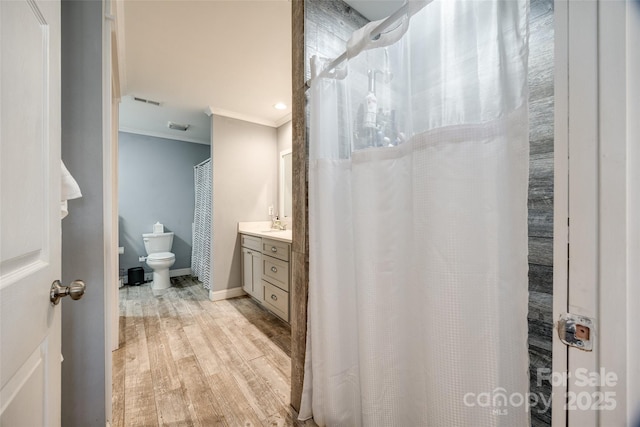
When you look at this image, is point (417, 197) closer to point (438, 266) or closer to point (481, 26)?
point (438, 266)

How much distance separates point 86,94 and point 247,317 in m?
2.26

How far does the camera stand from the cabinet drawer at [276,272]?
231 centimetres

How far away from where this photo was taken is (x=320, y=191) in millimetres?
1172

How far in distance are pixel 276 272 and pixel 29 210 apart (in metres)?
2.03

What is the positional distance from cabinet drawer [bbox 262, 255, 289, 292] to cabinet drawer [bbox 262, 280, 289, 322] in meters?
→ 0.06

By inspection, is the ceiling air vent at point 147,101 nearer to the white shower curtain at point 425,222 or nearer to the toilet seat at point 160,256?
the toilet seat at point 160,256

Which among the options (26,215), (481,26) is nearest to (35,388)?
(26,215)

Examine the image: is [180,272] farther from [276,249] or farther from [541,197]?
[541,197]

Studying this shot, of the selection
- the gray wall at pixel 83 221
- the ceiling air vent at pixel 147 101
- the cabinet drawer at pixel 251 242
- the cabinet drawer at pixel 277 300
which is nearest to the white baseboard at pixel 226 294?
the cabinet drawer at pixel 251 242

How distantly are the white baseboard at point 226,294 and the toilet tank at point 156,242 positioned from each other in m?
1.25

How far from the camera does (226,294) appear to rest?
316 centimetres

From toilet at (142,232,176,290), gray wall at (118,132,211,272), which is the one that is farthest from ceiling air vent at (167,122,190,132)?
toilet at (142,232,176,290)

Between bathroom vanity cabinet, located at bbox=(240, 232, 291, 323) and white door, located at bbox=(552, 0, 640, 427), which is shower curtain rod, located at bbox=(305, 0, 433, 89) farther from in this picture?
bathroom vanity cabinet, located at bbox=(240, 232, 291, 323)

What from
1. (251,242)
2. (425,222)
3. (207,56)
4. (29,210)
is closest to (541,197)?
(425,222)
